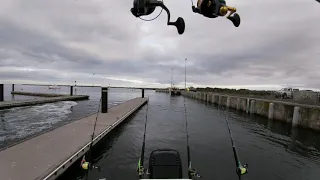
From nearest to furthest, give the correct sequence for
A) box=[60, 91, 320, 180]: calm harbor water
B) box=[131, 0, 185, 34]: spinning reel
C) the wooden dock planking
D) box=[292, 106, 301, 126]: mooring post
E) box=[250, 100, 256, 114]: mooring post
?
box=[131, 0, 185, 34]: spinning reel < the wooden dock planking < box=[60, 91, 320, 180]: calm harbor water < box=[292, 106, 301, 126]: mooring post < box=[250, 100, 256, 114]: mooring post

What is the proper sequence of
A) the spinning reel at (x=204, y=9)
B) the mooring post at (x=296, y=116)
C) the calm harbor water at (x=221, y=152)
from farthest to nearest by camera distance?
the mooring post at (x=296, y=116) → the calm harbor water at (x=221, y=152) → the spinning reel at (x=204, y=9)

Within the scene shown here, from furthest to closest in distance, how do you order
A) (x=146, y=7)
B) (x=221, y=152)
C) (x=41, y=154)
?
(x=221, y=152)
(x=41, y=154)
(x=146, y=7)

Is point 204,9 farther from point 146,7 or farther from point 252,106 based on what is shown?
point 252,106

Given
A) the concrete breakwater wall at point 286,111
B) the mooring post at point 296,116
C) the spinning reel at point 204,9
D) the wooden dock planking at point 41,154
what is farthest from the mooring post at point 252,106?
the spinning reel at point 204,9

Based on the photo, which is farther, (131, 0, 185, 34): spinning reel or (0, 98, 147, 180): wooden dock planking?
(0, 98, 147, 180): wooden dock planking

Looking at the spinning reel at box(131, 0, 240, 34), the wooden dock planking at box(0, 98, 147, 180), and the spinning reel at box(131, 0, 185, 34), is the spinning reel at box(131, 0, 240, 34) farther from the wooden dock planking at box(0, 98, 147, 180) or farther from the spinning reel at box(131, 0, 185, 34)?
the wooden dock planking at box(0, 98, 147, 180)

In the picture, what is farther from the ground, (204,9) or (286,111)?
(204,9)

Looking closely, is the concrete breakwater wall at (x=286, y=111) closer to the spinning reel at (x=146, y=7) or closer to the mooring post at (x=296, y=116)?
the mooring post at (x=296, y=116)

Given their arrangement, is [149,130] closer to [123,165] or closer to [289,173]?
[123,165]

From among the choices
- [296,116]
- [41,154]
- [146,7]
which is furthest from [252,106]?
[146,7]

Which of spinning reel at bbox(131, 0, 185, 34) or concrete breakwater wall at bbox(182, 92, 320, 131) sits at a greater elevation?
spinning reel at bbox(131, 0, 185, 34)

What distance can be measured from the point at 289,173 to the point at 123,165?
8.68 meters

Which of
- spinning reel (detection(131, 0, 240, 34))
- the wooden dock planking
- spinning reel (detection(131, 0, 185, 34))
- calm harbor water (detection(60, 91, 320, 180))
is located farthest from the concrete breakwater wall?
spinning reel (detection(131, 0, 185, 34))

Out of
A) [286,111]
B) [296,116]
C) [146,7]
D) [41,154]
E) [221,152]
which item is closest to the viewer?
[146,7]
